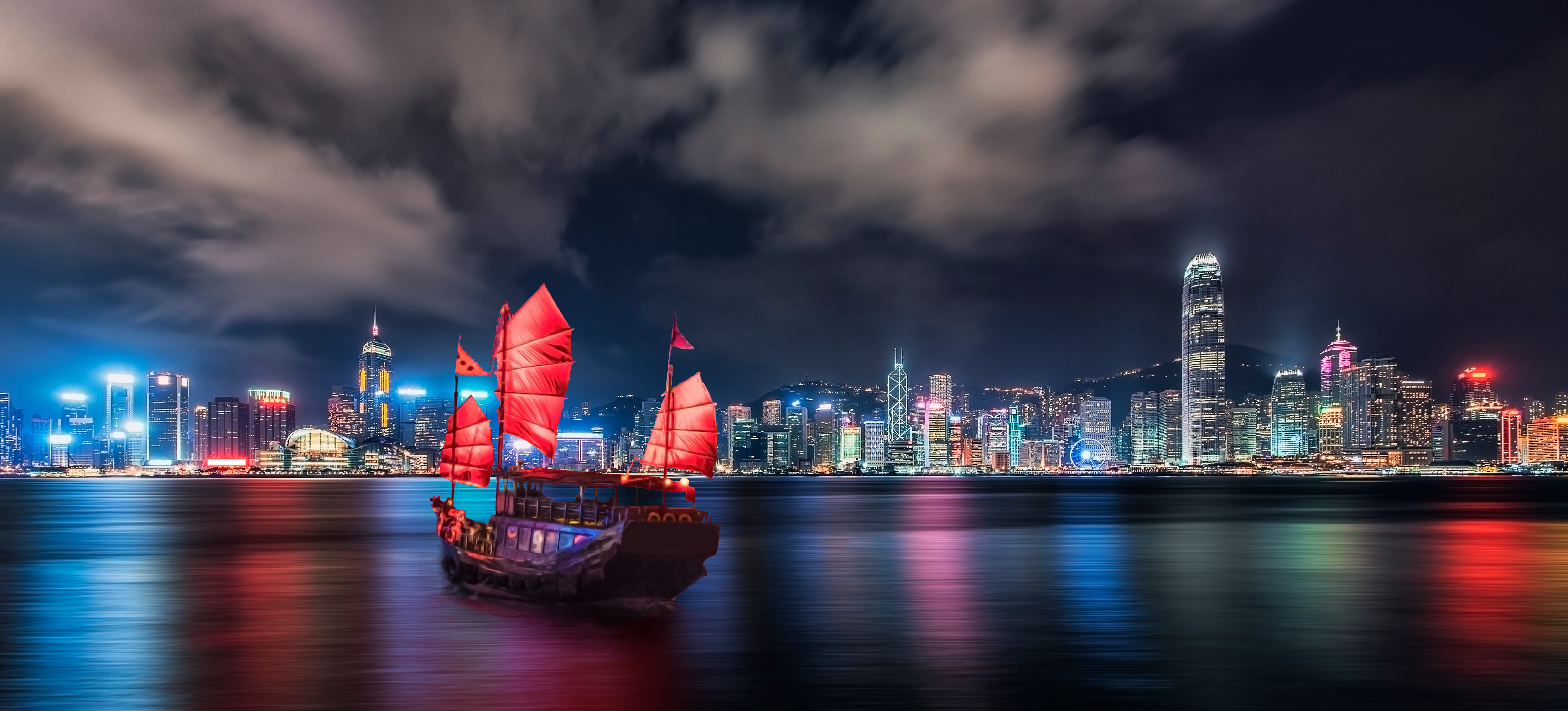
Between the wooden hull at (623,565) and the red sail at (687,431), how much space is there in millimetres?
6236

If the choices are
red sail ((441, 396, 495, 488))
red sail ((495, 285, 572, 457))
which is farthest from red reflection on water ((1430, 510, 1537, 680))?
red sail ((441, 396, 495, 488))

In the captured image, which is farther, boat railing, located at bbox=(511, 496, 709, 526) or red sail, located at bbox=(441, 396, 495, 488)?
red sail, located at bbox=(441, 396, 495, 488)

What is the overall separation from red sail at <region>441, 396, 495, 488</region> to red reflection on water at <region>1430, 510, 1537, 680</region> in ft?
133

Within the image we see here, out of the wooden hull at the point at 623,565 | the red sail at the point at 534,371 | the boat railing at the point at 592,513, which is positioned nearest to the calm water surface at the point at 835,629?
the wooden hull at the point at 623,565

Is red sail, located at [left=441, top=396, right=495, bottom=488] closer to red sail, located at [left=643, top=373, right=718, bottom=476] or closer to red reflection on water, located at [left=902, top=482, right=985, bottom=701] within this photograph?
red sail, located at [left=643, top=373, right=718, bottom=476]

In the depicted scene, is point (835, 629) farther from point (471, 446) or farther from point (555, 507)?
point (471, 446)

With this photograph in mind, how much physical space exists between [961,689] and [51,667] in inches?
1051

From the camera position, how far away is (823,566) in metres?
60.7

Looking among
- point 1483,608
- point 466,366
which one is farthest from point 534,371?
point 1483,608

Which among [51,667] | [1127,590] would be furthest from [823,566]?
[51,667]

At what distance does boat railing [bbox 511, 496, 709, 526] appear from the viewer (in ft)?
119

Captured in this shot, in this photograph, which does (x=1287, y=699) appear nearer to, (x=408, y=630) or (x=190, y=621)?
(x=408, y=630)

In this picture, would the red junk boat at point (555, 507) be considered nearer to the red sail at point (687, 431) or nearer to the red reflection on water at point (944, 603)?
the red sail at point (687, 431)

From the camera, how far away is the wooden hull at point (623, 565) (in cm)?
3591
